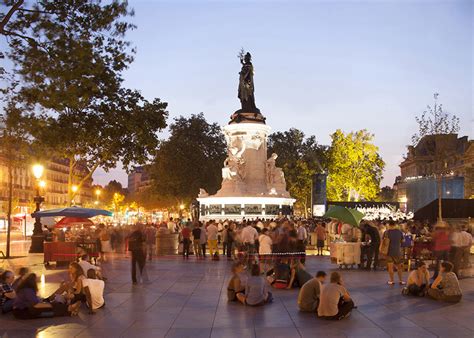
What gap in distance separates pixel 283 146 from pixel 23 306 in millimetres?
75987

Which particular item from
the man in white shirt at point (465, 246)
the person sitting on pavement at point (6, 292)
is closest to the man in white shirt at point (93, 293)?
the person sitting on pavement at point (6, 292)

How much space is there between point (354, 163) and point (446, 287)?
49.6m

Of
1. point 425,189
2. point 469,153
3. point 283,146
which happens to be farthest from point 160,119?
point 469,153

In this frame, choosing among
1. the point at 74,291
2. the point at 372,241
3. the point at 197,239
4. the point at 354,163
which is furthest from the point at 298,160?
the point at 74,291

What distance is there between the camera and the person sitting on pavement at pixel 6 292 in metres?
12.1

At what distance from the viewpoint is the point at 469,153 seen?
303ft

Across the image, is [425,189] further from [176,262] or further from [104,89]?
[104,89]

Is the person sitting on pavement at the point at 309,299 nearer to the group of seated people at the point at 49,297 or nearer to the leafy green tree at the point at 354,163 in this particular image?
the group of seated people at the point at 49,297

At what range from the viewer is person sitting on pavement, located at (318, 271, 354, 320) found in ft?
37.7

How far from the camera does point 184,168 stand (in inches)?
2815

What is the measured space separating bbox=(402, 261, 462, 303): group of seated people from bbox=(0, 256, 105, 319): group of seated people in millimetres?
7248

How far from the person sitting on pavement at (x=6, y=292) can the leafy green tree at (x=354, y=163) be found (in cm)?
5138

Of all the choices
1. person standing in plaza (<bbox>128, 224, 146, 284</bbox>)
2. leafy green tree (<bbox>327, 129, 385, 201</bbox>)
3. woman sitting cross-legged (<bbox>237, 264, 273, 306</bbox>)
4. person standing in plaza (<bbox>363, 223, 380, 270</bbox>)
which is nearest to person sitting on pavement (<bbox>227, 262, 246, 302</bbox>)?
woman sitting cross-legged (<bbox>237, 264, 273, 306</bbox>)

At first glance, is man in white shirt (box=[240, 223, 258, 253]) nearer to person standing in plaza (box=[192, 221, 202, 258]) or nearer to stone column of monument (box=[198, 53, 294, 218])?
person standing in plaza (box=[192, 221, 202, 258])
